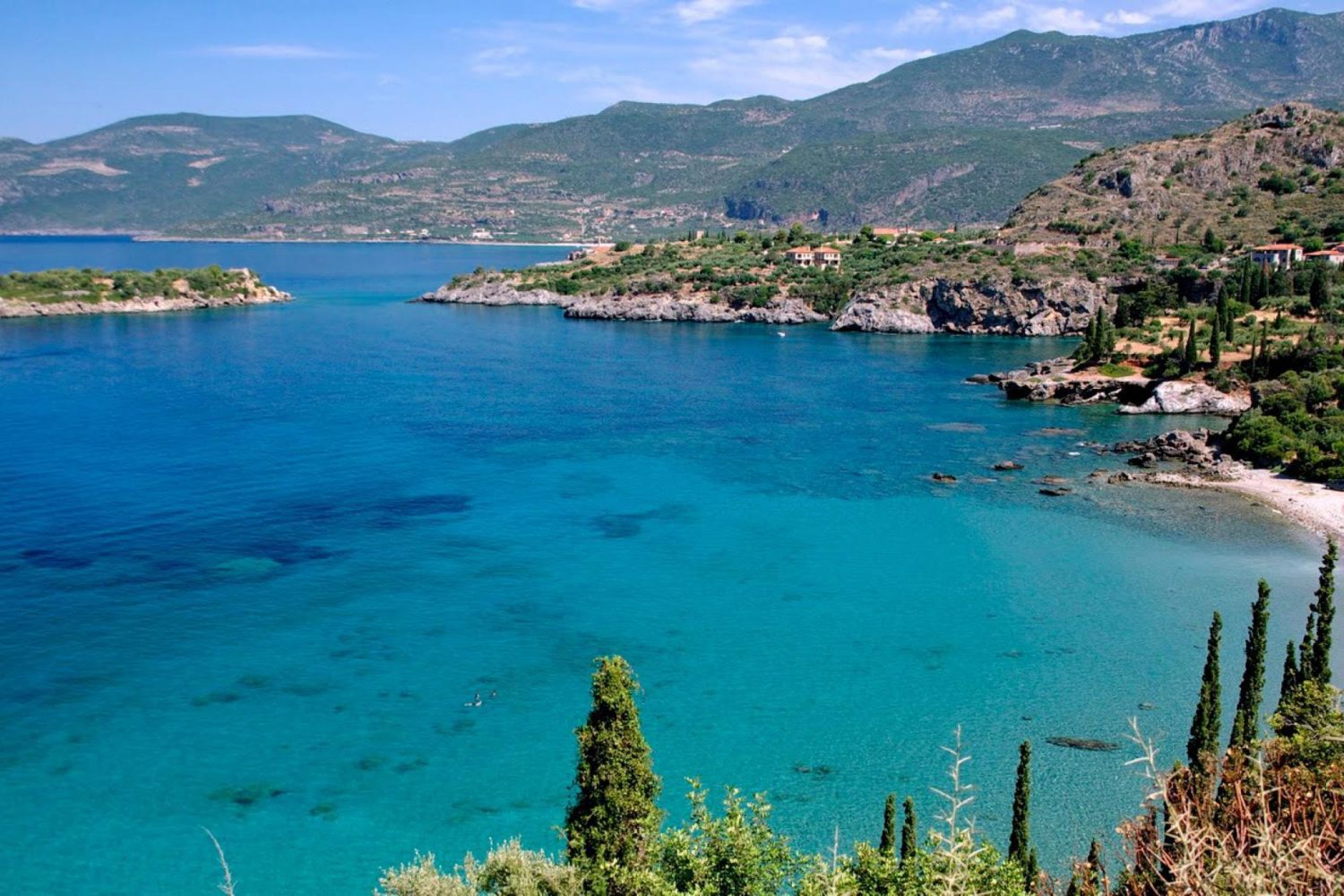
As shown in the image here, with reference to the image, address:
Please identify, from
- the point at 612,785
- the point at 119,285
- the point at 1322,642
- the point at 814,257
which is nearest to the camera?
the point at 612,785

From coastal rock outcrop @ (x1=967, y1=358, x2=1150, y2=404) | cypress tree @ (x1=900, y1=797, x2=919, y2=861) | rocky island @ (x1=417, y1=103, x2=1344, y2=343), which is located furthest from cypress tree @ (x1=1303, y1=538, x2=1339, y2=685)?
rocky island @ (x1=417, y1=103, x2=1344, y2=343)

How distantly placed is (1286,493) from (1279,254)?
200 feet

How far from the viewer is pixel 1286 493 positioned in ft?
159

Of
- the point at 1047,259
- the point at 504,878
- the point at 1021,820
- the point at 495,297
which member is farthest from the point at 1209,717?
the point at 495,297

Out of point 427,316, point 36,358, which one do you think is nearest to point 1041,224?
point 427,316

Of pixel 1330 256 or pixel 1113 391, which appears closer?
pixel 1113 391

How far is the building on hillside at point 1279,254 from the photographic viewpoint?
97375 millimetres

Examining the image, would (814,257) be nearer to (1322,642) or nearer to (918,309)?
(918,309)

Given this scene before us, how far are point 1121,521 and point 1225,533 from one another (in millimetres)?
4065

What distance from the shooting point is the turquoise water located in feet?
81.5

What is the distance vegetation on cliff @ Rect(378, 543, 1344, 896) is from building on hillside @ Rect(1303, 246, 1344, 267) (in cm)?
8780

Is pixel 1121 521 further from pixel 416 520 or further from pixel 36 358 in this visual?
pixel 36 358

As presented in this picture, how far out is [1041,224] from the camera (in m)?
126

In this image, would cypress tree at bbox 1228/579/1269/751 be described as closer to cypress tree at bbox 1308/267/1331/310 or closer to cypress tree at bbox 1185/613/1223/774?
cypress tree at bbox 1185/613/1223/774
